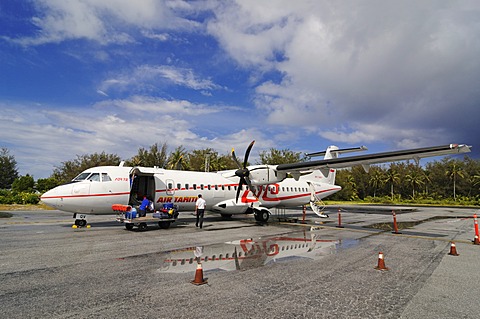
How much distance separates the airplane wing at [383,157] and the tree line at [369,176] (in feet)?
111

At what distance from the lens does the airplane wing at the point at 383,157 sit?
1182 centimetres

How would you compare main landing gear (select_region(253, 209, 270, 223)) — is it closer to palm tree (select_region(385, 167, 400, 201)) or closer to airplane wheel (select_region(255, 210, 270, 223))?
airplane wheel (select_region(255, 210, 270, 223))

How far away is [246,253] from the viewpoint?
897 centimetres

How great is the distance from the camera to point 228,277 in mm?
6379

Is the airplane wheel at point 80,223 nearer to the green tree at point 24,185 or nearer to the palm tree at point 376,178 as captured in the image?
the green tree at point 24,185

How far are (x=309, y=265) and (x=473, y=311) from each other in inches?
140

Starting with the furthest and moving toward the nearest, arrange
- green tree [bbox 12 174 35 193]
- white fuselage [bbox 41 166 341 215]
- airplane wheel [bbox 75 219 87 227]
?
green tree [bbox 12 174 35 193]
airplane wheel [bbox 75 219 87 227]
white fuselage [bbox 41 166 341 215]

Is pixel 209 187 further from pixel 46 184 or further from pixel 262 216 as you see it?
pixel 46 184

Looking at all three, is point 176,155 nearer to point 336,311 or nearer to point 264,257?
point 264,257

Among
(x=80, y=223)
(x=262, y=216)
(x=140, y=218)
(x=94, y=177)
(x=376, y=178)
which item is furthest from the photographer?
(x=376, y=178)

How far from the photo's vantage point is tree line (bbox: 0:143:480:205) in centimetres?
4847

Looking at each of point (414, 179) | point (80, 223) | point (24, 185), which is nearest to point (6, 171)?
point (24, 185)

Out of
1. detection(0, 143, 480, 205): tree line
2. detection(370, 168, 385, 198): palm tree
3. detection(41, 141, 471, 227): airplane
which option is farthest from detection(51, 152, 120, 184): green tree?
detection(370, 168, 385, 198): palm tree

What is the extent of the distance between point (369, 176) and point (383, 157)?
60349 mm
